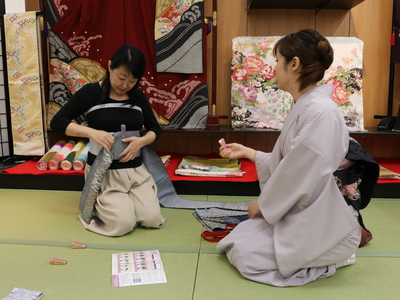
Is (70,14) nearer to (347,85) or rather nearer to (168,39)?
(168,39)

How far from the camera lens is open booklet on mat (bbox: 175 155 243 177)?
3.51 m

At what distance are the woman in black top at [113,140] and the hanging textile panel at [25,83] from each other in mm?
1329

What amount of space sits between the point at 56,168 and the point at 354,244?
260cm

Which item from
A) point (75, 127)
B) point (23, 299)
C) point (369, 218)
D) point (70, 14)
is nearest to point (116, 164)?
point (75, 127)

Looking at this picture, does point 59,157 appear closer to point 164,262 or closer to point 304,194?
point 164,262

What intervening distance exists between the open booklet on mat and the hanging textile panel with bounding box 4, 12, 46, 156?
4.60 feet

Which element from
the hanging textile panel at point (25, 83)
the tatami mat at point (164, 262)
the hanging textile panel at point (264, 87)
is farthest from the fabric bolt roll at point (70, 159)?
the hanging textile panel at point (264, 87)

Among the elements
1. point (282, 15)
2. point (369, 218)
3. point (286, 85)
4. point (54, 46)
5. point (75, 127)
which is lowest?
point (369, 218)

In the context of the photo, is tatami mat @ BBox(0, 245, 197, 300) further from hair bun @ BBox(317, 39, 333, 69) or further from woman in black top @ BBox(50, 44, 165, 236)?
hair bun @ BBox(317, 39, 333, 69)

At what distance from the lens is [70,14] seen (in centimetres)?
398

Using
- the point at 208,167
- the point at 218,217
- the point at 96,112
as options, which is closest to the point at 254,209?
the point at 218,217

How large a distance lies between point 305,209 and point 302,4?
8.75 feet

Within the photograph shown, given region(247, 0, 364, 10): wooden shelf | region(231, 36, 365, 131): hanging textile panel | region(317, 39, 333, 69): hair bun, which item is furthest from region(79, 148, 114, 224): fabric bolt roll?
region(247, 0, 364, 10): wooden shelf

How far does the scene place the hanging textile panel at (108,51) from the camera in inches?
157
